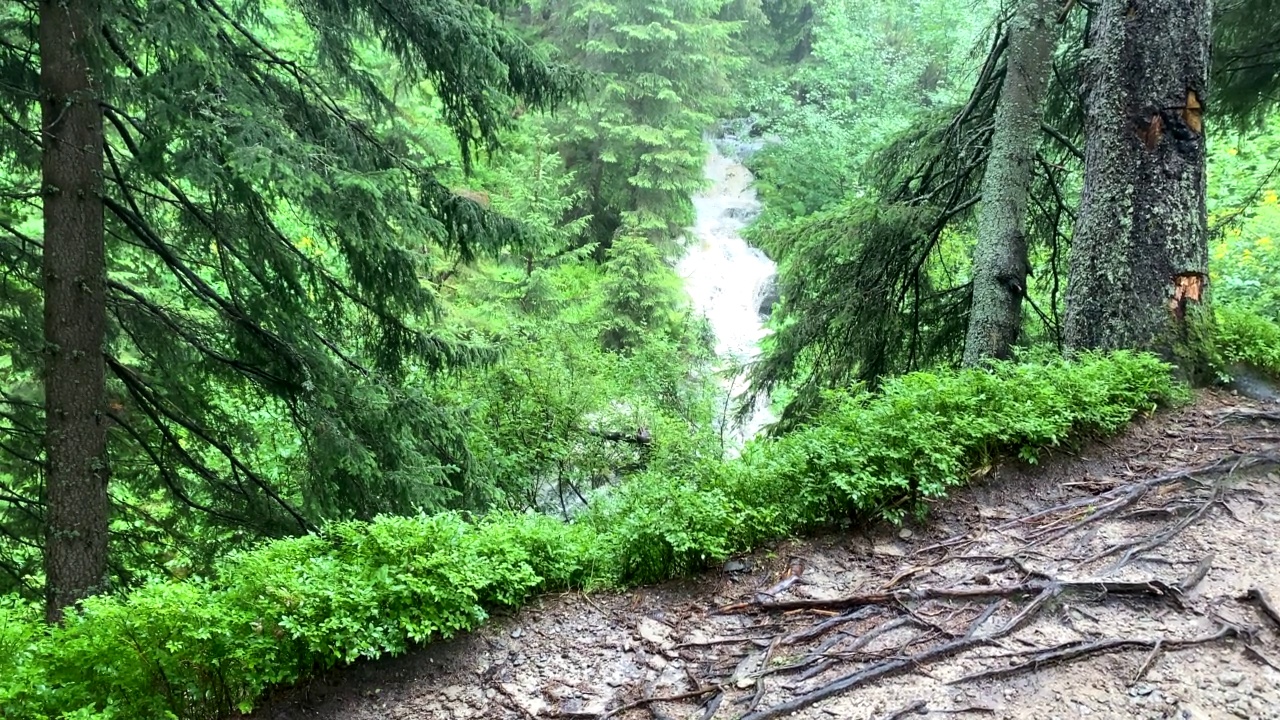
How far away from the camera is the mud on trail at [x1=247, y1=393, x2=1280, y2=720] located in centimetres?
215

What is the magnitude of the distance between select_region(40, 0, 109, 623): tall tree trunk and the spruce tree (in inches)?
0.5

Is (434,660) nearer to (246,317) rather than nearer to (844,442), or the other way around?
(844,442)

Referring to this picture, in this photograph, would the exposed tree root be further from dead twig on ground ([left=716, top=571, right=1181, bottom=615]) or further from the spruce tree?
the spruce tree

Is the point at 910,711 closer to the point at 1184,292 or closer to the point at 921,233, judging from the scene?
the point at 1184,292

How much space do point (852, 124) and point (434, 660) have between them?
23.1 meters

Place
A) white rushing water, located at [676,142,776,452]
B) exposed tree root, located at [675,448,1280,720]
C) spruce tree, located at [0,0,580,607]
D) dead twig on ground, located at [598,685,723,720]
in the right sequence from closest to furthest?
exposed tree root, located at [675,448,1280,720] → dead twig on ground, located at [598,685,723,720] → spruce tree, located at [0,0,580,607] → white rushing water, located at [676,142,776,452]

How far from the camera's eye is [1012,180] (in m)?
5.04

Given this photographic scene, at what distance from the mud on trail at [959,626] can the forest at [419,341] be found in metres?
0.18

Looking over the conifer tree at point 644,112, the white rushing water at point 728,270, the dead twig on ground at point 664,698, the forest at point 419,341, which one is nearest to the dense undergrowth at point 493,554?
the forest at point 419,341

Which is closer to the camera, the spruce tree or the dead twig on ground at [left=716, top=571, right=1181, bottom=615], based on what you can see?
the dead twig on ground at [left=716, top=571, right=1181, bottom=615]

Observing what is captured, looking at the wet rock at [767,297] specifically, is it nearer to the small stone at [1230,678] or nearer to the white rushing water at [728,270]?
the white rushing water at [728,270]

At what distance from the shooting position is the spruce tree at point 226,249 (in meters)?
3.45

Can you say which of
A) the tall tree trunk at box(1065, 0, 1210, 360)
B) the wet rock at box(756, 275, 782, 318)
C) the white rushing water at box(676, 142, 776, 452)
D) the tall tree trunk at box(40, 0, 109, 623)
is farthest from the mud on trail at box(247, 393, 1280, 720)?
the wet rock at box(756, 275, 782, 318)

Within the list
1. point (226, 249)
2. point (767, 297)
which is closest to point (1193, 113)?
point (226, 249)
